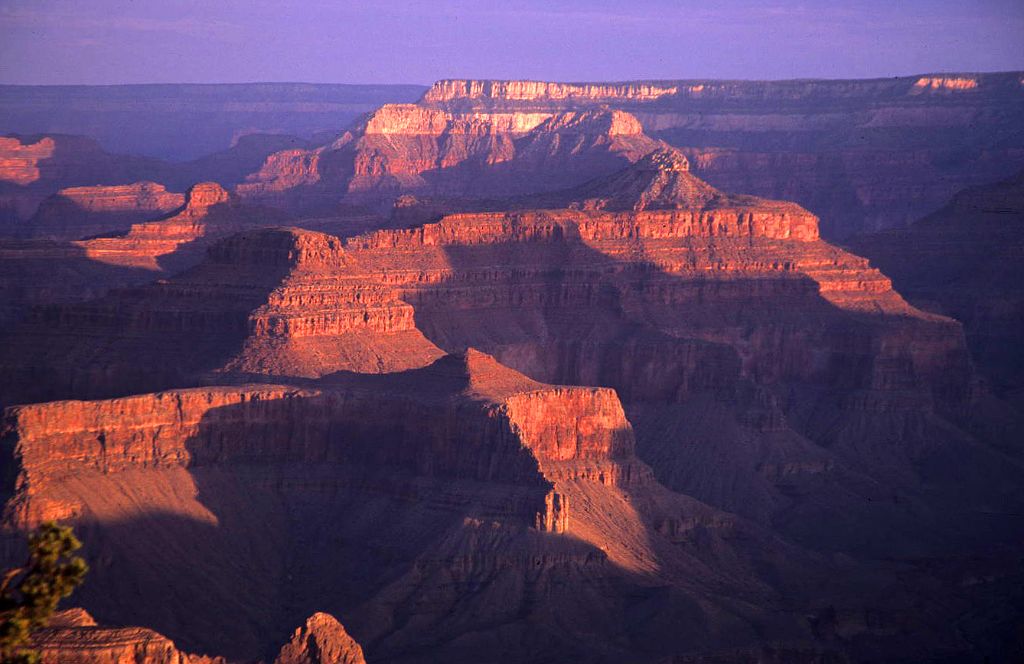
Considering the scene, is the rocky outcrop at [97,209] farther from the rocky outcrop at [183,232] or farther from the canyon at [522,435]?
the canyon at [522,435]

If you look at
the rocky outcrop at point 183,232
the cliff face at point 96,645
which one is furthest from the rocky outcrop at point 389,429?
the rocky outcrop at point 183,232

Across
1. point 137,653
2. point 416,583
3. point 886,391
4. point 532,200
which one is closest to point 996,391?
point 886,391

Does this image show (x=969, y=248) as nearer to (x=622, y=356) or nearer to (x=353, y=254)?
(x=622, y=356)

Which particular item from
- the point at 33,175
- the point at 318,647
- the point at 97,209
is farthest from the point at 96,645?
the point at 33,175

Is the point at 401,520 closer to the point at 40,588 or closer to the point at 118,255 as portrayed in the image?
the point at 40,588

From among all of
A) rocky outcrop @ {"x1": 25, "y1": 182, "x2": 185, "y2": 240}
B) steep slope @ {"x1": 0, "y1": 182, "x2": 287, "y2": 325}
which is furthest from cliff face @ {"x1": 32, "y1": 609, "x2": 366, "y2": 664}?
rocky outcrop @ {"x1": 25, "y1": 182, "x2": 185, "y2": 240}
